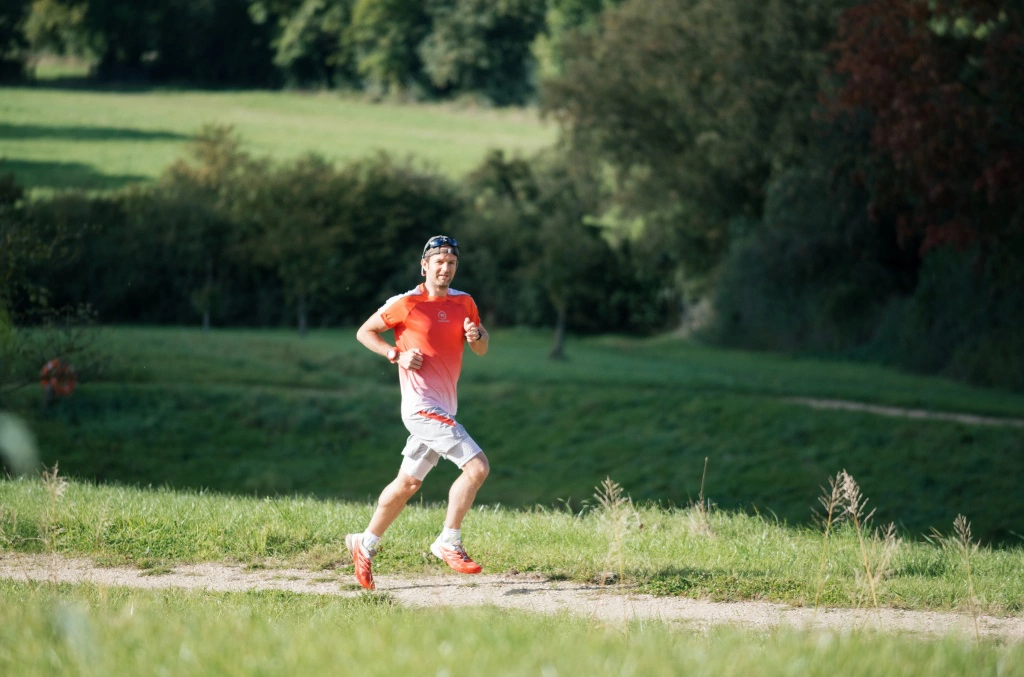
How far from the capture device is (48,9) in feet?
159

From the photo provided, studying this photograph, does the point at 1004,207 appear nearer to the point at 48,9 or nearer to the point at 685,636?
the point at 685,636

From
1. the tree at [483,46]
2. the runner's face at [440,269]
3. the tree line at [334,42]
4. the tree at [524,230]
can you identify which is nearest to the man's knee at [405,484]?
the runner's face at [440,269]

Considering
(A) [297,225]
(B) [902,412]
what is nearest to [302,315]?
(A) [297,225]

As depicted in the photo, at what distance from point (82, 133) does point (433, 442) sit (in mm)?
47373

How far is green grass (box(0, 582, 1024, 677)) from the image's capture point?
4.50 m

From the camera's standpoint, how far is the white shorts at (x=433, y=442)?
307 inches

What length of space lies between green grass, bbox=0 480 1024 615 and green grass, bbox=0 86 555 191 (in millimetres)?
31421

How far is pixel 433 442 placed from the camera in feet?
25.6

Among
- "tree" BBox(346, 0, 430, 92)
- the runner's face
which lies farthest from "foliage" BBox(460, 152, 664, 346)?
the runner's face

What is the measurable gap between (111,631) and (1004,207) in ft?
81.0

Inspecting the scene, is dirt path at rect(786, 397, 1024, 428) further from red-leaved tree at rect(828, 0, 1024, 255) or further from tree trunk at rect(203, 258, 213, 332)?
tree trunk at rect(203, 258, 213, 332)

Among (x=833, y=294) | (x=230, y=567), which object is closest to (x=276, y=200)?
(x=833, y=294)

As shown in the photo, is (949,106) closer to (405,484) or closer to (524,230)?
(405,484)

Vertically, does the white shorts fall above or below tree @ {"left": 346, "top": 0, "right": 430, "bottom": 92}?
below
